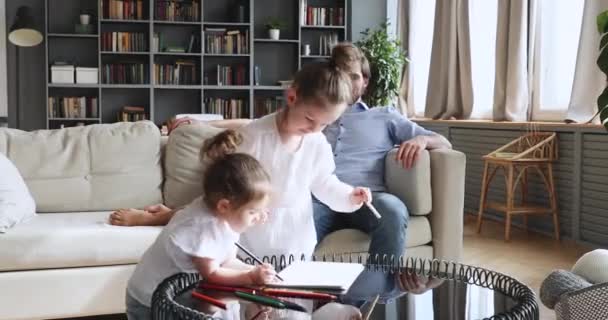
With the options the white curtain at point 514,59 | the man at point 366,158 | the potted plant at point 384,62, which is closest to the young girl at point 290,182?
the man at point 366,158

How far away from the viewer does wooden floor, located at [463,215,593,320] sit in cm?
376

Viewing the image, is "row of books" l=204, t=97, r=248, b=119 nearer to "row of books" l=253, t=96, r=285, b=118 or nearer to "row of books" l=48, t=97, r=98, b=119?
"row of books" l=253, t=96, r=285, b=118

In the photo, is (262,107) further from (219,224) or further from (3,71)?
(219,224)

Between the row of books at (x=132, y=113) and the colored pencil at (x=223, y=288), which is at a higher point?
the row of books at (x=132, y=113)

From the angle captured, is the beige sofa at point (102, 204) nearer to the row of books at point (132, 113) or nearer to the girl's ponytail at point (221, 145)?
the girl's ponytail at point (221, 145)

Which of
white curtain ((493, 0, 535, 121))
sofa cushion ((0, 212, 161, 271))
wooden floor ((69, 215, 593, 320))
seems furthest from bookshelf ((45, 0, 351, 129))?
sofa cushion ((0, 212, 161, 271))

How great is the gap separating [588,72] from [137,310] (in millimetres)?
3814

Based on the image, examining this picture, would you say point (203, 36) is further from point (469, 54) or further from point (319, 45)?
point (469, 54)

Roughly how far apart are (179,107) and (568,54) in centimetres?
402

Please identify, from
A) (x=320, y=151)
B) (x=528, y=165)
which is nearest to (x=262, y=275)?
(x=320, y=151)

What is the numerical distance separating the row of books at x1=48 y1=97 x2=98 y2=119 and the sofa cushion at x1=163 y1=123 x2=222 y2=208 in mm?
4248

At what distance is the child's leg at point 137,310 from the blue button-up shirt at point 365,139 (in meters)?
1.55

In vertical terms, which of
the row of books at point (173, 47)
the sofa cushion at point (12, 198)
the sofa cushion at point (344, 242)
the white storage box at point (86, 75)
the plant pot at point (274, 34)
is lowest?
the sofa cushion at point (344, 242)

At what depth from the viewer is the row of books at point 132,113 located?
7143 mm
